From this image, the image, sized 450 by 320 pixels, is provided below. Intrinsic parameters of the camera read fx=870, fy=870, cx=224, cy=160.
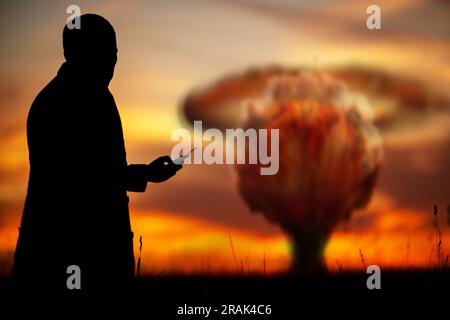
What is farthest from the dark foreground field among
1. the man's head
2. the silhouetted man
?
the man's head

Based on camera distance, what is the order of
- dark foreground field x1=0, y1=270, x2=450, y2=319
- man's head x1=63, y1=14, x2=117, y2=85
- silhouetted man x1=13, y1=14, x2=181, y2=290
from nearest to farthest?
silhouetted man x1=13, y1=14, x2=181, y2=290 → man's head x1=63, y1=14, x2=117, y2=85 → dark foreground field x1=0, y1=270, x2=450, y2=319

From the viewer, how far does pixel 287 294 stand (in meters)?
8.54

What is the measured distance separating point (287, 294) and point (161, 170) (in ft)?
8.11

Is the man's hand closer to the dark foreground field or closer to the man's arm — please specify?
the man's arm

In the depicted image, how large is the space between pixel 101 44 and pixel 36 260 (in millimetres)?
1676

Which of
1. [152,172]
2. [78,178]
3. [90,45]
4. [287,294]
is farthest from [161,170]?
[287,294]

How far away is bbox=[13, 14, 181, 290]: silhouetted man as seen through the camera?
6.30m

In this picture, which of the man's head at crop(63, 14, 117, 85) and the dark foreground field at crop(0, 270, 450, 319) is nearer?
the man's head at crop(63, 14, 117, 85)

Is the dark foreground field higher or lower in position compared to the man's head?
lower
